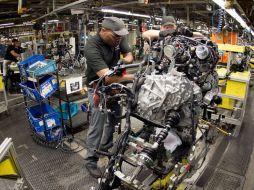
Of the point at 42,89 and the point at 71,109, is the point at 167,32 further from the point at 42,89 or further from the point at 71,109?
the point at 71,109

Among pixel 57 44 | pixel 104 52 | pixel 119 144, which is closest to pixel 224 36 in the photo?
pixel 104 52

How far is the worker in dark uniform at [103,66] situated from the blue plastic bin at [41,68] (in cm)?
109

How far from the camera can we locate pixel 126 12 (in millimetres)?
9164

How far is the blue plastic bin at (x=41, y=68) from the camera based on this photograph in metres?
3.22

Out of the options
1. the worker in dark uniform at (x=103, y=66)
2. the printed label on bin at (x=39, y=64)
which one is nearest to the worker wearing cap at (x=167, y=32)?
the worker in dark uniform at (x=103, y=66)

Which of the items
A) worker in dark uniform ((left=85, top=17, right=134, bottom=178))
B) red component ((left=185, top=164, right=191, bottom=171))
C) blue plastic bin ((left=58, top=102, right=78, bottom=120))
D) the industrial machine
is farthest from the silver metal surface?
blue plastic bin ((left=58, top=102, right=78, bottom=120))

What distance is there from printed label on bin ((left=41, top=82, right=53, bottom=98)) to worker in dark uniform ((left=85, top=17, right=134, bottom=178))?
1.01 meters

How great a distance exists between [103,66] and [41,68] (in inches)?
57.8

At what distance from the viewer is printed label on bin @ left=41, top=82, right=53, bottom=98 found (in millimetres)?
3236

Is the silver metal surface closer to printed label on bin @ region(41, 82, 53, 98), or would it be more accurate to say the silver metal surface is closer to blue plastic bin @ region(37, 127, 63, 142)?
printed label on bin @ region(41, 82, 53, 98)

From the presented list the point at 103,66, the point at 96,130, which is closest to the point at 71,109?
the point at 96,130

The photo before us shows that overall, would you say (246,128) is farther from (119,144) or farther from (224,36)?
(119,144)

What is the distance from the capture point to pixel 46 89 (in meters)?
3.26

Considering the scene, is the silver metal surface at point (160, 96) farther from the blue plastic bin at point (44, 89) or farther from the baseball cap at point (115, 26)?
the blue plastic bin at point (44, 89)
